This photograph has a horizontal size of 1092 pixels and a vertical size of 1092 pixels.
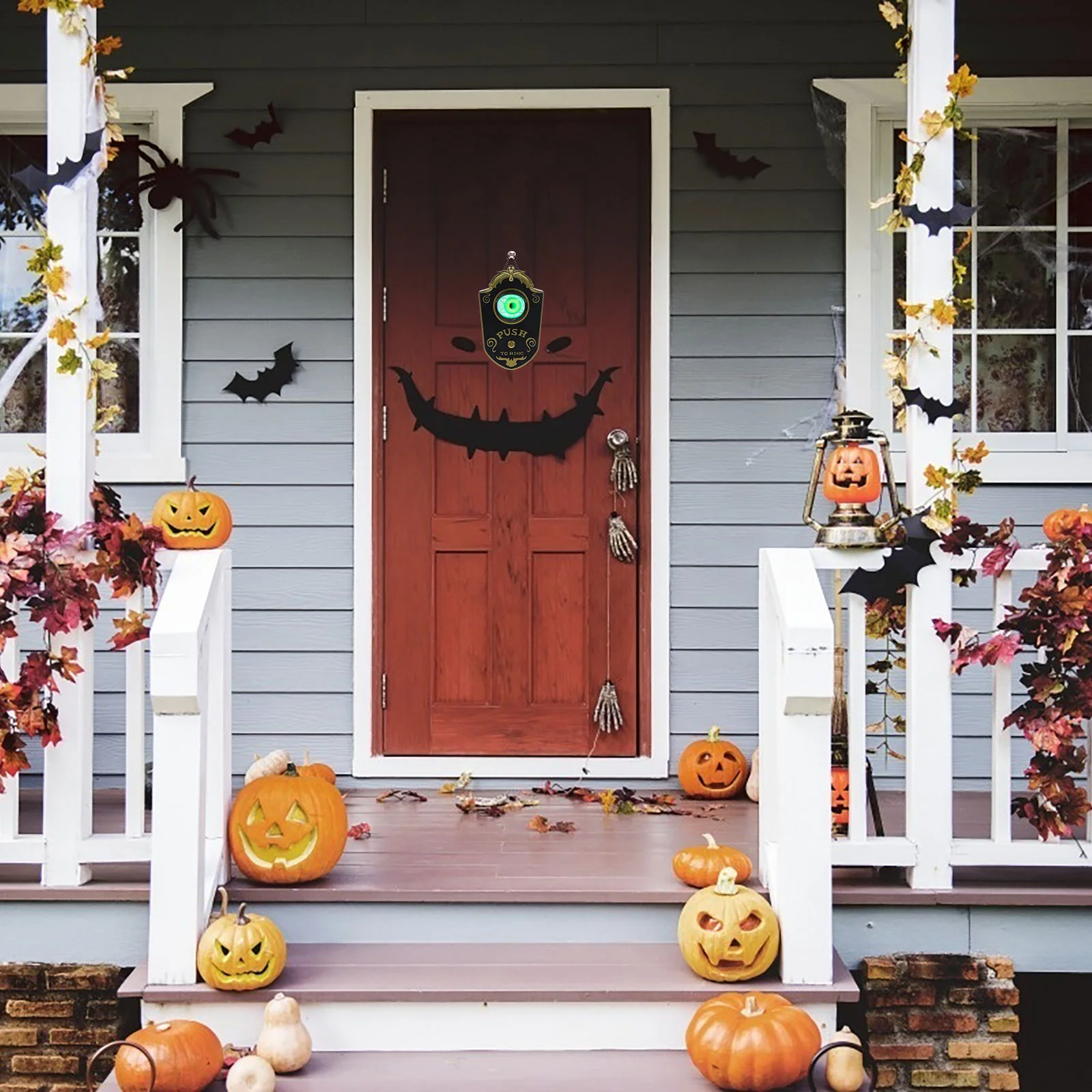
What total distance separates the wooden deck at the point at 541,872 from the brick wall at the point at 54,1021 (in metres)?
0.22

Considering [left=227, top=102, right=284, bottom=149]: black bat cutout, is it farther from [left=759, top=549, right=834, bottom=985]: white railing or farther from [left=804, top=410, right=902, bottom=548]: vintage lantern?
[left=759, top=549, right=834, bottom=985]: white railing

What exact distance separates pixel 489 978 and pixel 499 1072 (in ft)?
0.75

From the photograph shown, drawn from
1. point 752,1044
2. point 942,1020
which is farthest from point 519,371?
point 752,1044

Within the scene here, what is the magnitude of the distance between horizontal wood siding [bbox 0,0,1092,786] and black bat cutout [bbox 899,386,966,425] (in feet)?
4.51

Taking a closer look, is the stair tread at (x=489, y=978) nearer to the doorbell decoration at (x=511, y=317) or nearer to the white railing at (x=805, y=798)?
the white railing at (x=805, y=798)

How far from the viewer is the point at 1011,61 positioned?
4902 mm

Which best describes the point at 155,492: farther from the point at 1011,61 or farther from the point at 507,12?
the point at 1011,61

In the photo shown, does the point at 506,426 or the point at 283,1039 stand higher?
the point at 506,426

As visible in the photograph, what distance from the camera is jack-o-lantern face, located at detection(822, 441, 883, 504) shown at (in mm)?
3717

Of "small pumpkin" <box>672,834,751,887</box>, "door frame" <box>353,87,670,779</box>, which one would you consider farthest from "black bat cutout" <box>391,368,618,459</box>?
"small pumpkin" <box>672,834,751,887</box>

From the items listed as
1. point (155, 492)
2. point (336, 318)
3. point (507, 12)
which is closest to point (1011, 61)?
→ point (507, 12)

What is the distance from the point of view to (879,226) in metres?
4.95

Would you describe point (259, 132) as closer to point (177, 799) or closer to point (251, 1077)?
point (177, 799)

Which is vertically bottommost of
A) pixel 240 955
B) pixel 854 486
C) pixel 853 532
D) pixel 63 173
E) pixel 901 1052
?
pixel 901 1052
